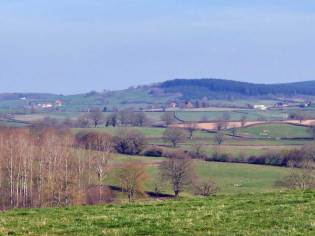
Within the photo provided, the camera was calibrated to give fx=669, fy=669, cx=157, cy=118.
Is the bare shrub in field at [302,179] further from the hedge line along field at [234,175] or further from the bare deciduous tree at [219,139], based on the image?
the bare deciduous tree at [219,139]

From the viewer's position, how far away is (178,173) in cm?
6481

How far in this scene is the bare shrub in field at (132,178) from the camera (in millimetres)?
58500

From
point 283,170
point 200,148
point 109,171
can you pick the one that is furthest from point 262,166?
point 109,171

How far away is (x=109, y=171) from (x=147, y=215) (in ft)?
159

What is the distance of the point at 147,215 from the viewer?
17.4 m

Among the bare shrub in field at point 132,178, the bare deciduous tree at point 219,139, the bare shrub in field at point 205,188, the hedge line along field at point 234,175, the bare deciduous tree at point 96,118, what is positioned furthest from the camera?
the bare deciduous tree at point 96,118

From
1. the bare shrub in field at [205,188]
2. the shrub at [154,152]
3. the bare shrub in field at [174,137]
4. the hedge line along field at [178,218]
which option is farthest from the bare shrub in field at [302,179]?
the bare shrub in field at [174,137]

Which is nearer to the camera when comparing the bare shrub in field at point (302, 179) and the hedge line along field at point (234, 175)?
the bare shrub in field at point (302, 179)

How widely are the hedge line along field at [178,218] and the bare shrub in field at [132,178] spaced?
1455 inches

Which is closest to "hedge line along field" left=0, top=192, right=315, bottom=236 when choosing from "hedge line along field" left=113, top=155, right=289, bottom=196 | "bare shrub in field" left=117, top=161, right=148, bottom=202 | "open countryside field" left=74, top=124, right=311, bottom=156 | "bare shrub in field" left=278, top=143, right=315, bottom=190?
"bare shrub in field" left=278, top=143, right=315, bottom=190

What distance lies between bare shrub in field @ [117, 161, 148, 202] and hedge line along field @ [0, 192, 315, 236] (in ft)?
121

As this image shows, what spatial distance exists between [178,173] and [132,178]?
21.8 ft

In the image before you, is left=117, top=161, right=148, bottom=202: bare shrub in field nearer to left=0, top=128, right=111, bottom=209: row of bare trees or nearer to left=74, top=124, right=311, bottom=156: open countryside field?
left=0, top=128, right=111, bottom=209: row of bare trees

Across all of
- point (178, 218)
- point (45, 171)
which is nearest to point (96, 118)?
point (45, 171)
